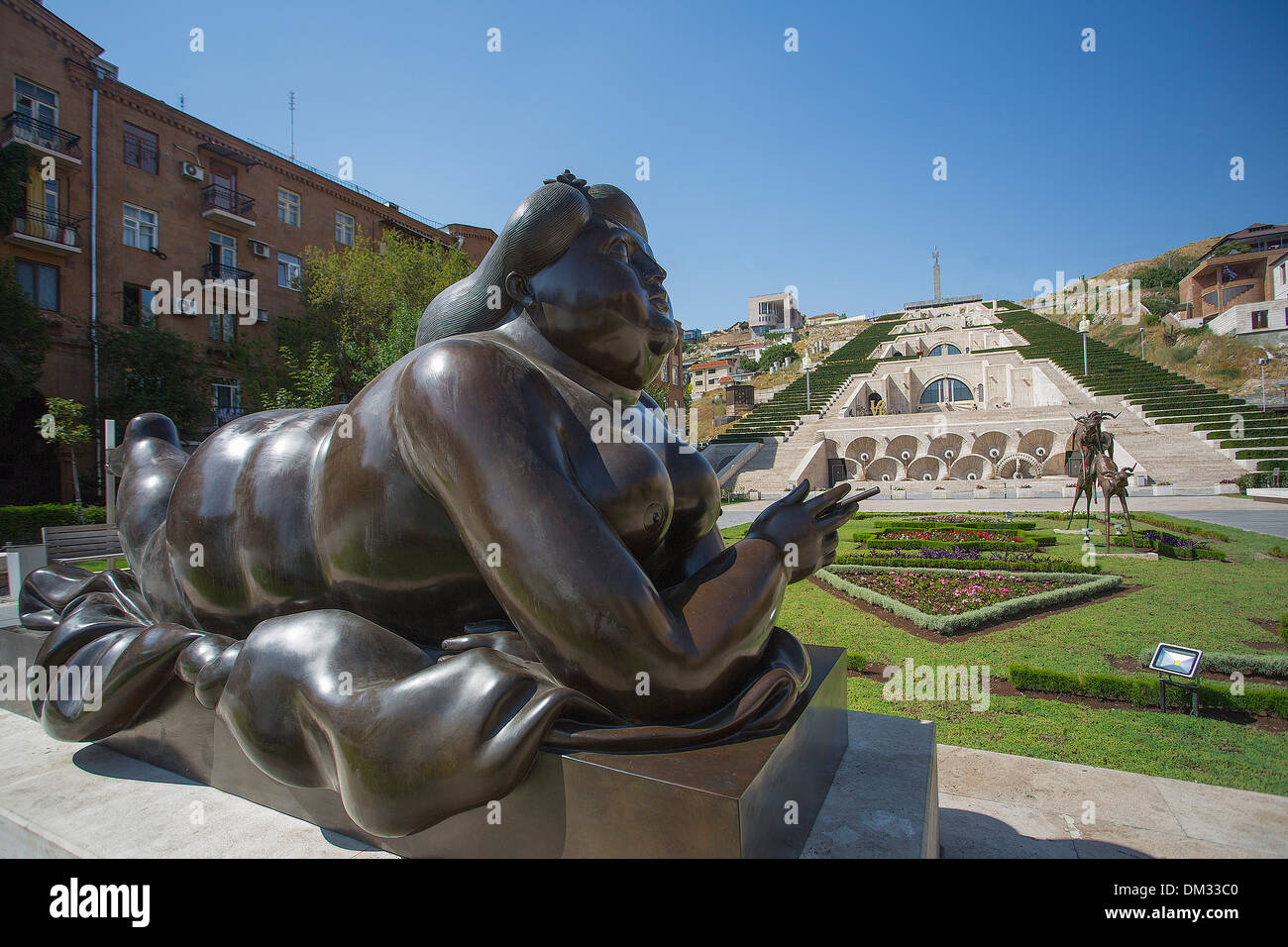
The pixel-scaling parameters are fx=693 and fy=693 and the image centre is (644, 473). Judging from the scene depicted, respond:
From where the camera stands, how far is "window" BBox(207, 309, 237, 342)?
78.8ft

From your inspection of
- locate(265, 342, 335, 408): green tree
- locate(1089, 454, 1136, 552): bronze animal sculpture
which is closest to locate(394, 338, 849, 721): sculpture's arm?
locate(1089, 454, 1136, 552): bronze animal sculpture

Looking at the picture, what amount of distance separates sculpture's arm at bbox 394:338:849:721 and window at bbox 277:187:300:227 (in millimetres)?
28973

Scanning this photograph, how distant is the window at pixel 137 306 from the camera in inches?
830

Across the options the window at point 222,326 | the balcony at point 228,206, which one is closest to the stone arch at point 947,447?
the window at point 222,326

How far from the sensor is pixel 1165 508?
805 inches

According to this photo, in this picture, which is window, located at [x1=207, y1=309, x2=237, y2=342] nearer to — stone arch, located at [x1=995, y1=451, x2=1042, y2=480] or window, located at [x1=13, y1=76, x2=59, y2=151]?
window, located at [x1=13, y1=76, x2=59, y2=151]

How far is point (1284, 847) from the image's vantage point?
3010 millimetres

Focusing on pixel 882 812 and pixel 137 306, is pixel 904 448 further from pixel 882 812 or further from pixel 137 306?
pixel 882 812

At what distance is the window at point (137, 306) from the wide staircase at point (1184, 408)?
35986 mm

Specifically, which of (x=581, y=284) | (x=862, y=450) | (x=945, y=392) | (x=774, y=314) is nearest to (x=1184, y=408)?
(x=862, y=450)

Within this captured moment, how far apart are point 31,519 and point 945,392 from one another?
60.4 meters

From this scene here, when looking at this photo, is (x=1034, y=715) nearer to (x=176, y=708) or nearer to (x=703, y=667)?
(x=703, y=667)

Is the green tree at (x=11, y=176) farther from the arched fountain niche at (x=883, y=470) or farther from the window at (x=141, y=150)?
the arched fountain niche at (x=883, y=470)

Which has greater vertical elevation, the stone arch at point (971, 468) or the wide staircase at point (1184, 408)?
the wide staircase at point (1184, 408)
